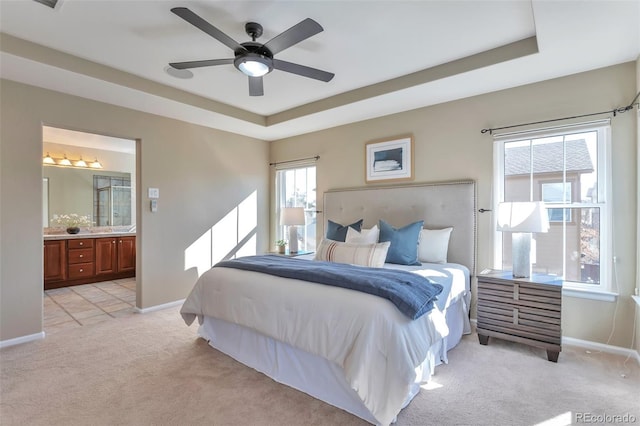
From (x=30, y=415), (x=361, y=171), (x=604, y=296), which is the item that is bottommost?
(x=30, y=415)

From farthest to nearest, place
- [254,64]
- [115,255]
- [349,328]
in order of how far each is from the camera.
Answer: [115,255] < [254,64] < [349,328]

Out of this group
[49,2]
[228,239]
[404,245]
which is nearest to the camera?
[49,2]

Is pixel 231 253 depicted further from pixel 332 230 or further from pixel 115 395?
pixel 115 395

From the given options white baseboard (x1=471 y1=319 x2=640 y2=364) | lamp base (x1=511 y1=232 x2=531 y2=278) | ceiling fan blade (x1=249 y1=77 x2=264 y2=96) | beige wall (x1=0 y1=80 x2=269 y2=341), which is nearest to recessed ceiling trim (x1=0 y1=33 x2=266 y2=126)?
beige wall (x1=0 y1=80 x2=269 y2=341)

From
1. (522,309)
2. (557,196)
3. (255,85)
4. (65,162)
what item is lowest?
(522,309)

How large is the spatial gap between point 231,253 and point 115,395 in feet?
9.68

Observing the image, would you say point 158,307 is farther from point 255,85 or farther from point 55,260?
point 255,85

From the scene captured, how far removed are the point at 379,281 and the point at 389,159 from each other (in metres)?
2.45

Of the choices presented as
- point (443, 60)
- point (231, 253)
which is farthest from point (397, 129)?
point (231, 253)

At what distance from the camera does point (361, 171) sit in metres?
4.46

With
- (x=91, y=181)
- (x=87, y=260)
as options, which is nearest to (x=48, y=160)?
(x=91, y=181)

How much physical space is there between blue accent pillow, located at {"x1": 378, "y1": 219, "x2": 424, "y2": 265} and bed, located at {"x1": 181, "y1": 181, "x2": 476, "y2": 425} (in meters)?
0.11

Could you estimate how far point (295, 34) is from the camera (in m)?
2.04

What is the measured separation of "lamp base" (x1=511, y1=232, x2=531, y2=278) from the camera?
288 cm
